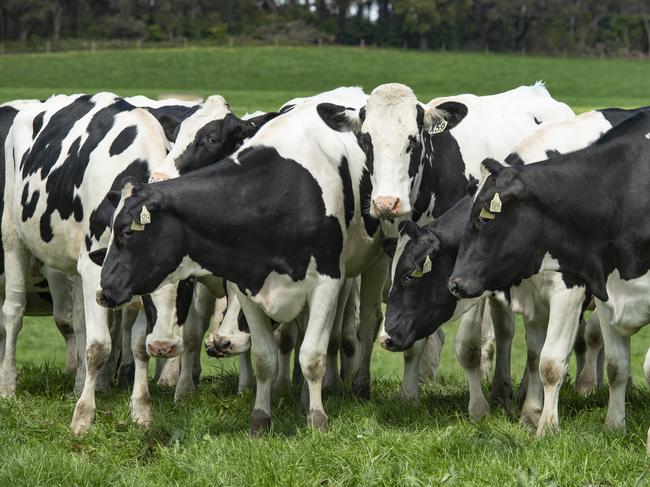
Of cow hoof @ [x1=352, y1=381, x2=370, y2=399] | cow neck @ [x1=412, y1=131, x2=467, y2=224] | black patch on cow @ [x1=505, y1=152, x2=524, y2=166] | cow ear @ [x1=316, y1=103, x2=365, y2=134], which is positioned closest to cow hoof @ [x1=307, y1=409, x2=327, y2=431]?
cow hoof @ [x1=352, y1=381, x2=370, y2=399]

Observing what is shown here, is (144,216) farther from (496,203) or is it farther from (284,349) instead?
(284,349)

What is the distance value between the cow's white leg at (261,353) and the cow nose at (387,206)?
1.27m

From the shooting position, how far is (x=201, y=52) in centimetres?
7788

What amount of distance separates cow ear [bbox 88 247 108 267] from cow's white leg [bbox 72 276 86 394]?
1661 mm

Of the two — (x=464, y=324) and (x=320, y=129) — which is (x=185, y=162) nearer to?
(x=320, y=129)

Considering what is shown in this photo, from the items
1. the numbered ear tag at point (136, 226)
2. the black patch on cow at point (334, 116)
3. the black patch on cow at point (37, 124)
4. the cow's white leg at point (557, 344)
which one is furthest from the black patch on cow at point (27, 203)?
the cow's white leg at point (557, 344)

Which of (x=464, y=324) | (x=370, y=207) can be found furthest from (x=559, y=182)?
(x=464, y=324)

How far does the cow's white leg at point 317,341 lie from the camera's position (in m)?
8.32

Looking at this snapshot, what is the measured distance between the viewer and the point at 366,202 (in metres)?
8.81

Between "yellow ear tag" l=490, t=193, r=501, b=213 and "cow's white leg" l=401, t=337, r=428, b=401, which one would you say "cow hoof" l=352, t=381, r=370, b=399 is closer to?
"cow's white leg" l=401, t=337, r=428, b=401

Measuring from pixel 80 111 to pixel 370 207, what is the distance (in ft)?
10.9

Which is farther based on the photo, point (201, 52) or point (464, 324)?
point (201, 52)

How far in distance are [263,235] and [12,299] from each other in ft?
10.9

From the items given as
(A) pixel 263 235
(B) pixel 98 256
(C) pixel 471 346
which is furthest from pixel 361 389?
(B) pixel 98 256
